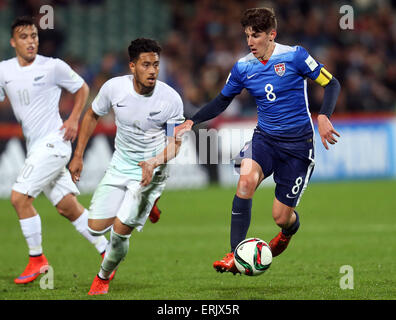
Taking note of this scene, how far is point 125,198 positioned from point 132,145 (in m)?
0.50

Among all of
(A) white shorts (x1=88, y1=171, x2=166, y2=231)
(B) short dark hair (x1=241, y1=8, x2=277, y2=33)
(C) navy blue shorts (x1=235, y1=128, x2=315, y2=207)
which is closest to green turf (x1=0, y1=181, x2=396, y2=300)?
(A) white shorts (x1=88, y1=171, x2=166, y2=231)

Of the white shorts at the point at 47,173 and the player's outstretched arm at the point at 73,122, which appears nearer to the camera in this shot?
the white shorts at the point at 47,173

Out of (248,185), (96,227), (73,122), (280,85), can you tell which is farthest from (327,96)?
(73,122)

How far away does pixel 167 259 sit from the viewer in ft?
28.3

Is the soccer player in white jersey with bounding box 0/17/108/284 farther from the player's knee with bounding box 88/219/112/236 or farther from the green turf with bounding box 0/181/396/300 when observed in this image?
the player's knee with bounding box 88/219/112/236

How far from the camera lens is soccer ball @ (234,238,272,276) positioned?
600 cm

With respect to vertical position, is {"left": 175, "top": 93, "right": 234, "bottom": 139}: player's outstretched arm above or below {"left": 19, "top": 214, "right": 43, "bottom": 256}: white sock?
above

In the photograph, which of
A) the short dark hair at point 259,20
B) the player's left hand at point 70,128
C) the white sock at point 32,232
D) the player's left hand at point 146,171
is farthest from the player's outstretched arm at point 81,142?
the short dark hair at point 259,20

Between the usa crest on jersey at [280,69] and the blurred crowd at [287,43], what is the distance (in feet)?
32.2

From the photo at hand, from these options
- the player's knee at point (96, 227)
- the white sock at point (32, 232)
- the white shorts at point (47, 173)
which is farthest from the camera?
the white sock at point (32, 232)

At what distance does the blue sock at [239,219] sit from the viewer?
6.50 m

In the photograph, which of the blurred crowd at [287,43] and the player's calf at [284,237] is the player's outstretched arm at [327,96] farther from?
the blurred crowd at [287,43]

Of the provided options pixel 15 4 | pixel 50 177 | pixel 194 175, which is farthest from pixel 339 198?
pixel 15 4

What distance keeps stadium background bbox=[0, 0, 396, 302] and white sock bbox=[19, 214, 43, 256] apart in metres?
0.36
